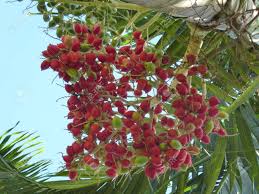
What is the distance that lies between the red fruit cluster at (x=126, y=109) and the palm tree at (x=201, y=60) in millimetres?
Result: 140

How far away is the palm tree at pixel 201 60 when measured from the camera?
1.71 metres

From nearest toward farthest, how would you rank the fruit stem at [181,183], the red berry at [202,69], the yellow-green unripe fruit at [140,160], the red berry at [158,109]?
the yellow-green unripe fruit at [140,160]
the red berry at [158,109]
the red berry at [202,69]
the fruit stem at [181,183]

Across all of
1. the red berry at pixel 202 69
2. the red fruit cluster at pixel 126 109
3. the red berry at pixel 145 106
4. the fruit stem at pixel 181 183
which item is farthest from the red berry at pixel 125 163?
the fruit stem at pixel 181 183

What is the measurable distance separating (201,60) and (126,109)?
0.34 meters

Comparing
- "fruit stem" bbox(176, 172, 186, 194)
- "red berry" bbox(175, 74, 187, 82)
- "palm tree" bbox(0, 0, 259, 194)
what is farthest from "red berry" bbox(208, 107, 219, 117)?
"fruit stem" bbox(176, 172, 186, 194)

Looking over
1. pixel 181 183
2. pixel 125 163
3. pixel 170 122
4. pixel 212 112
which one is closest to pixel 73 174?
pixel 125 163

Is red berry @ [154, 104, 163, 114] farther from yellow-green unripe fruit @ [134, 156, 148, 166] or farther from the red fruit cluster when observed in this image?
yellow-green unripe fruit @ [134, 156, 148, 166]

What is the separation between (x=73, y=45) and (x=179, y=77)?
294 mm

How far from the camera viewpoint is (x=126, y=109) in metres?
1.58

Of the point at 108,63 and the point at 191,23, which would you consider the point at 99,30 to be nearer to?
the point at 108,63

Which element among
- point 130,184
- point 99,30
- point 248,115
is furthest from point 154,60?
point 130,184

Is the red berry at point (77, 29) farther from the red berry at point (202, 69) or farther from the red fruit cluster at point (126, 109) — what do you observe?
the red berry at point (202, 69)

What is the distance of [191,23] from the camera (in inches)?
70.1

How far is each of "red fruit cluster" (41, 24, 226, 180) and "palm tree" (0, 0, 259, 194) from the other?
0.46ft
